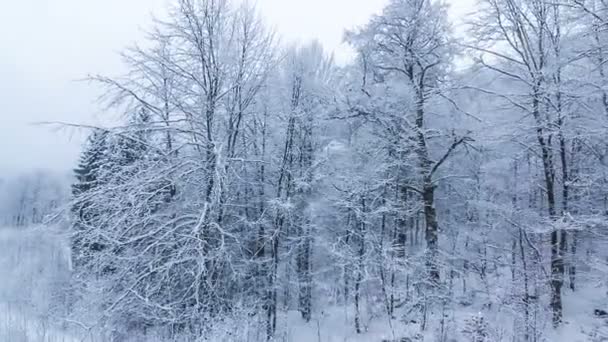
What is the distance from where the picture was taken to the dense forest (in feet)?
29.9

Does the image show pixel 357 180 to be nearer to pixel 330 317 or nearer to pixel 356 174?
pixel 356 174

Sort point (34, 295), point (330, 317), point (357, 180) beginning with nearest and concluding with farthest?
point (34, 295) < point (357, 180) < point (330, 317)

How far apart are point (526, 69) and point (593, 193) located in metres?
4.06

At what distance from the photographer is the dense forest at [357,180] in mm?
9109

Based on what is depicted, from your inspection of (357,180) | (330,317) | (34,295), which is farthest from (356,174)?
(34,295)

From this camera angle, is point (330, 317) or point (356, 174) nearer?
point (356, 174)

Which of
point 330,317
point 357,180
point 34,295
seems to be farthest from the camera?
point 330,317

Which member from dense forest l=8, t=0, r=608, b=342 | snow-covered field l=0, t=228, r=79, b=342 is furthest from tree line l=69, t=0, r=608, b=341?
snow-covered field l=0, t=228, r=79, b=342

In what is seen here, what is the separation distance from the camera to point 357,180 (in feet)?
40.4

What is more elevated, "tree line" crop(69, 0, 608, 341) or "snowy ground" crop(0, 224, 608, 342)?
"tree line" crop(69, 0, 608, 341)

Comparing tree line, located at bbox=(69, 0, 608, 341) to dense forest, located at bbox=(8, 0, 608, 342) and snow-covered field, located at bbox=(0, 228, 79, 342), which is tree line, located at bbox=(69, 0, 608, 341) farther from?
snow-covered field, located at bbox=(0, 228, 79, 342)

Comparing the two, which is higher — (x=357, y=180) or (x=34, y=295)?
(x=357, y=180)

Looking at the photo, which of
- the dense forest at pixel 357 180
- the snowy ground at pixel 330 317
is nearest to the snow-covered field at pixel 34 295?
the snowy ground at pixel 330 317

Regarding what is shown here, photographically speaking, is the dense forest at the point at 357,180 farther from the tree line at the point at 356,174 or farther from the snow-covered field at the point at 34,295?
the snow-covered field at the point at 34,295
